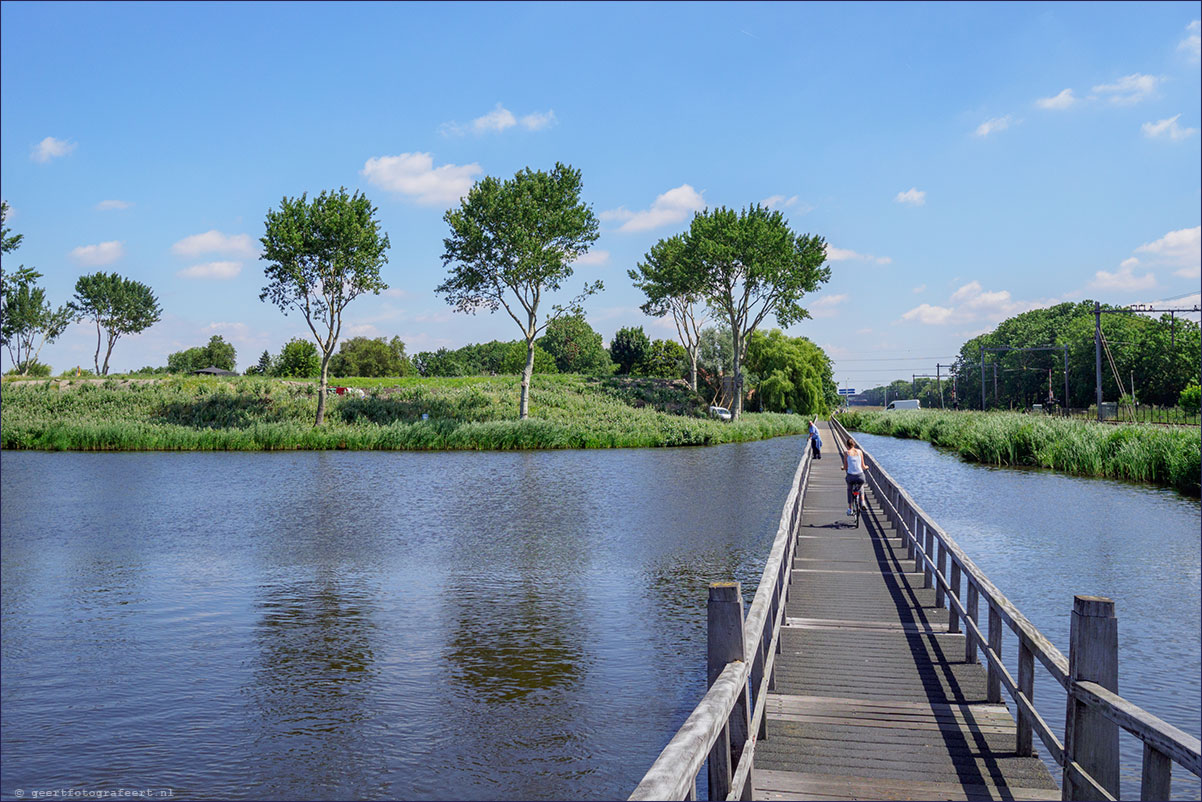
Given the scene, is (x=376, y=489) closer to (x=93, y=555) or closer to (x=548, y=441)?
(x=93, y=555)

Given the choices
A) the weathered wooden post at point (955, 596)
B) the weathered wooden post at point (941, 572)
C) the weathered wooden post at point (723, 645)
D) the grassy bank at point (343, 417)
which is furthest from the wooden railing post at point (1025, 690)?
the grassy bank at point (343, 417)

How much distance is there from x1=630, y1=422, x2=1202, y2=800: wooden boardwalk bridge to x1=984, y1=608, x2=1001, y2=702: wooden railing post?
0.05 feet


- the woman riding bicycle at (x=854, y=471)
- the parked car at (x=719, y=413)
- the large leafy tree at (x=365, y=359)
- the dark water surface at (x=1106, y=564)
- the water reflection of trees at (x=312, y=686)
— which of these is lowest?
the water reflection of trees at (x=312, y=686)

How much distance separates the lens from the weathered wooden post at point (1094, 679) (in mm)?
4570

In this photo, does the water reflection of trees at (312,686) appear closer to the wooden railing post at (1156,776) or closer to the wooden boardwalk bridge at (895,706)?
the wooden boardwalk bridge at (895,706)

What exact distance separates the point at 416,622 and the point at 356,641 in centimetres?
115

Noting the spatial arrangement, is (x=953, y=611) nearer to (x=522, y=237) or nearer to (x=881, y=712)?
(x=881, y=712)

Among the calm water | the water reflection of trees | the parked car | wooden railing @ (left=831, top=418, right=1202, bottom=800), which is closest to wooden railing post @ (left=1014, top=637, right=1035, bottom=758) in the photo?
wooden railing @ (left=831, top=418, right=1202, bottom=800)

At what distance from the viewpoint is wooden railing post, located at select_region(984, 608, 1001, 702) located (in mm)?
7156

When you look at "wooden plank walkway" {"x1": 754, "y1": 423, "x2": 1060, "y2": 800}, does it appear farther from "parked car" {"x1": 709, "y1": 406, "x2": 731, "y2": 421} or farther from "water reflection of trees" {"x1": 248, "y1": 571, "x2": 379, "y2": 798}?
"parked car" {"x1": 709, "y1": 406, "x2": 731, "y2": 421}

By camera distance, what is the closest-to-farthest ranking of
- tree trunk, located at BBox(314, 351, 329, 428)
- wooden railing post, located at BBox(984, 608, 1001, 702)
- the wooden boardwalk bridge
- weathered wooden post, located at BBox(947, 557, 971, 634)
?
the wooden boardwalk bridge
wooden railing post, located at BBox(984, 608, 1001, 702)
weathered wooden post, located at BBox(947, 557, 971, 634)
tree trunk, located at BBox(314, 351, 329, 428)

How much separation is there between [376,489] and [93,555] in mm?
11656

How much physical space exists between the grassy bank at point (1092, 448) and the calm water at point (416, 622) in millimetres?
2680

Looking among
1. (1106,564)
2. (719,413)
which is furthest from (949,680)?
(719,413)
